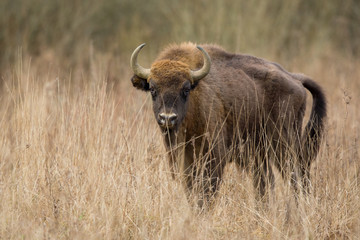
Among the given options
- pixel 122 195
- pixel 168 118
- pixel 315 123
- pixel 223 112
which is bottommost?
pixel 315 123

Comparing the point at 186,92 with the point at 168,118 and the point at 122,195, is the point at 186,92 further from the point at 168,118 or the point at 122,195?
the point at 122,195

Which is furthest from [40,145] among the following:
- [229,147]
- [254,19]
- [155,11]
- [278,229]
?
[155,11]

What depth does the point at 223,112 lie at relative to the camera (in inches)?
280

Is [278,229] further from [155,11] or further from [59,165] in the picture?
[155,11]

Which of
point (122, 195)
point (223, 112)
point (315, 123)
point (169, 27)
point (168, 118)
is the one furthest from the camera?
point (169, 27)

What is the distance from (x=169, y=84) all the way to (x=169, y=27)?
1119cm

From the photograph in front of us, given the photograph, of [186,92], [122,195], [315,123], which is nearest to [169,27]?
[315,123]

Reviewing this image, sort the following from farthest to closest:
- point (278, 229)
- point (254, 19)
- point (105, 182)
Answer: point (254, 19) → point (105, 182) → point (278, 229)

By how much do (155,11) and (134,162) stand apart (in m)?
12.3

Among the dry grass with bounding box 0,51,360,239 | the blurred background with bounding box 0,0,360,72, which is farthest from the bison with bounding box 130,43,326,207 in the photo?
the blurred background with bounding box 0,0,360,72

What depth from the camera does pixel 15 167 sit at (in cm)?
621

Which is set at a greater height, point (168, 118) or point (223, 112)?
point (168, 118)

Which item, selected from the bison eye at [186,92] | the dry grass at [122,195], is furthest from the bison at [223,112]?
the dry grass at [122,195]

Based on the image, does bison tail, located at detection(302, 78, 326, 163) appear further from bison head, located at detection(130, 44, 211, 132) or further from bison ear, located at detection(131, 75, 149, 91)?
bison ear, located at detection(131, 75, 149, 91)
